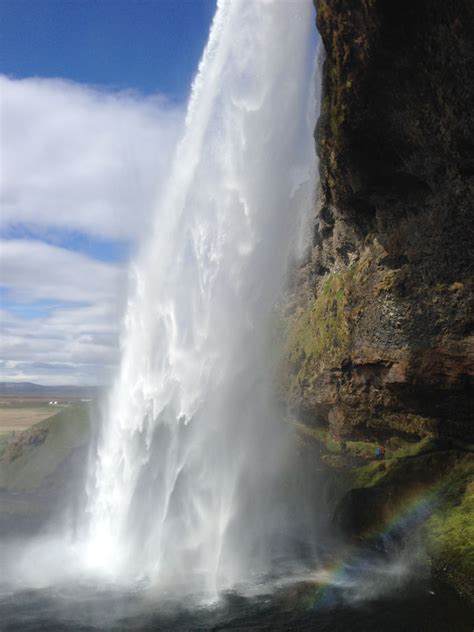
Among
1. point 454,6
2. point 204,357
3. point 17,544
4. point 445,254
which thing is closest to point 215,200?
point 204,357

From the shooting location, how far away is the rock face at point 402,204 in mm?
11938

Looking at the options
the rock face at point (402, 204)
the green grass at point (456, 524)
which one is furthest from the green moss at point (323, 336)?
the green grass at point (456, 524)

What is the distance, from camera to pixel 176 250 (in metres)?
21.1

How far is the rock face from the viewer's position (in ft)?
39.2

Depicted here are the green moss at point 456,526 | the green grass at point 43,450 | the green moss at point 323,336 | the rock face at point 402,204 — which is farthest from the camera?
the green grass at point 43,450

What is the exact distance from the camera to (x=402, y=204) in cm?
1546

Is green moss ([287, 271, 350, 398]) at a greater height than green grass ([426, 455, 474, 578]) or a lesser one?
greater

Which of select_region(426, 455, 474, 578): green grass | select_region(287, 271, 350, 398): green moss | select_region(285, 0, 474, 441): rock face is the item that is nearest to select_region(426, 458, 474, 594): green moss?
select_region(426, 455, 474, 578): green grass

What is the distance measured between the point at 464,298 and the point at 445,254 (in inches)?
50.7

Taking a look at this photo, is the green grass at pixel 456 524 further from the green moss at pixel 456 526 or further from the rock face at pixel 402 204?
the rock face at pixel 402 204

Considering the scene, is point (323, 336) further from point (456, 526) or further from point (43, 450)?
point (43, 450)

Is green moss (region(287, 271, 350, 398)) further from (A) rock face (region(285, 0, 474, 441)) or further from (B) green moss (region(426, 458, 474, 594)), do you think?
(B) green moss (region(426, 458, 474, 594))

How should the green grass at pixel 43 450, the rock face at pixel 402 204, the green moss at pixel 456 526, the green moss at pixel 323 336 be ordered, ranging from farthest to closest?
1. the green grass at pixel 43 450
2. the green moss at pixel 323 336
3. the green moss at pixel 456 526
4. the rock face at pixel 402 204

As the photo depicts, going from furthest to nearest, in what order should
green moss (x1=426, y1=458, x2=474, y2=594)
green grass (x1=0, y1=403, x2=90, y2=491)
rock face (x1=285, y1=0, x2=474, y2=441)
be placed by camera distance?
green grass (x1=0, y1=403, x2=90, y2=491) < green moss (x1=426, y1=458, x2=474, y2=594) < rock face (x1=285, y1=0, x2=474, y2=441)
